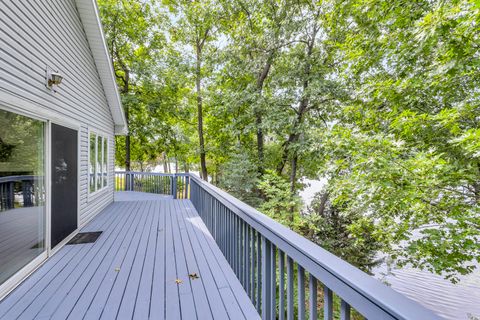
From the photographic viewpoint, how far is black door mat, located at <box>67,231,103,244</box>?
12.9 feet

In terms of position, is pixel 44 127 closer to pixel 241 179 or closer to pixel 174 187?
pixel 174 187

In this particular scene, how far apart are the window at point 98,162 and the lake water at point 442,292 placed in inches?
310

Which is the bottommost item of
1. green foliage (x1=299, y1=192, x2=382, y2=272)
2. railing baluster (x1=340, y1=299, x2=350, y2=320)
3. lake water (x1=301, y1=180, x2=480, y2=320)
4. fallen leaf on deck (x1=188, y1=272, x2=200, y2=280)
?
lake water (x1=301, y1=180, x2=480, y2=320)

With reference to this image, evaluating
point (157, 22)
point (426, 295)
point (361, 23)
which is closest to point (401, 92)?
point (361, 23)

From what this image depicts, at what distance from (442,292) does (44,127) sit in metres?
10.6

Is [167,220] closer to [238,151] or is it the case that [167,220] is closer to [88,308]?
[88,308]

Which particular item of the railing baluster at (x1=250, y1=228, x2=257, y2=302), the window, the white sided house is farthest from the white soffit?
the railing baluster at (x1=250, y1=228, x2=257, y2=302)

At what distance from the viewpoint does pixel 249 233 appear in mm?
2385

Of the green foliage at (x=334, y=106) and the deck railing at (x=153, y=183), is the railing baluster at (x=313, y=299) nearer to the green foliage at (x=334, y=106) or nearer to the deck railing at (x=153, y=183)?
the green foliage at (x=334, y=106)

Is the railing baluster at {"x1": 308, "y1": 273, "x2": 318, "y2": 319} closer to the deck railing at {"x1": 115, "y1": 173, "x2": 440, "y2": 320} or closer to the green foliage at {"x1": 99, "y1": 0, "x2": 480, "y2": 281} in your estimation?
the deck railing at {"x1": 115, "y1": 173, "x2": 440, "y2": 320}

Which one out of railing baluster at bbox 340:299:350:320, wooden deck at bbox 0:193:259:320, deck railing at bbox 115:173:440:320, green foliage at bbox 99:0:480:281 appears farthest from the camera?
green foliage at bbox 99:0:480:281

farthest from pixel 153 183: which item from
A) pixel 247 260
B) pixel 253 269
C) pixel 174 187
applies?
pixel 253 269

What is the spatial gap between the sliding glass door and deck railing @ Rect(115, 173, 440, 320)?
7.53 feet

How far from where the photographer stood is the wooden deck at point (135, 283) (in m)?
2.14
